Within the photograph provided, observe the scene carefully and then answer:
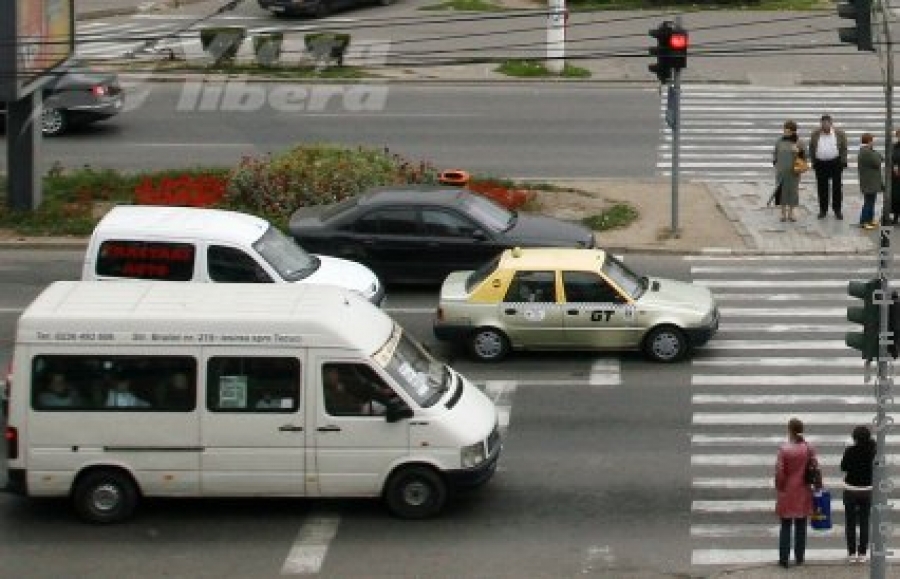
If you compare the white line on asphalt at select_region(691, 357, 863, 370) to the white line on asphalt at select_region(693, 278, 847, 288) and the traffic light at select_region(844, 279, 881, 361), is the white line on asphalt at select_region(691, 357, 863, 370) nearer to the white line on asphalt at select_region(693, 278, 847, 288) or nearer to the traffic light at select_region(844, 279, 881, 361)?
the white line on asphalt at select_region(693, 278, 847, 288)

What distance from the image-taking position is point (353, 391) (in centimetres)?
1922

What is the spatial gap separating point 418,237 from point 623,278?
381 centimetres

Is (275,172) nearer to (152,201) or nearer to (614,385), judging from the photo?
(152,201)

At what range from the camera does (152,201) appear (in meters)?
31.8

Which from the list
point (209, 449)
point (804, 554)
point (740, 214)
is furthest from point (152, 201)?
point (804, 554)

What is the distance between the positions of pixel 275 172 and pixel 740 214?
7.26 meters

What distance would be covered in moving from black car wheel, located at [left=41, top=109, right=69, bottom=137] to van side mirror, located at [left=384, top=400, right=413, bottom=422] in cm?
2035

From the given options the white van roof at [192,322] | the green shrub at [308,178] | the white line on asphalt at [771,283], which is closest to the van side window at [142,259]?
the white van roof at [192,322]

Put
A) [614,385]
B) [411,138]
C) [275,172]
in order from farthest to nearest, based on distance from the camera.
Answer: [411,138] < [275,172] < [614,385]

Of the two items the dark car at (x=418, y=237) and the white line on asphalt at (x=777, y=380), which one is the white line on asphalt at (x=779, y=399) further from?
the dark car at (x=418, y=237)

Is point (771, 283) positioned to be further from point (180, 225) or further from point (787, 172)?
point (180, 225)

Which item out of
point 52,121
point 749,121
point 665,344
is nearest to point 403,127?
point 52,121

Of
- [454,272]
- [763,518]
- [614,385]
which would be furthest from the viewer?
[454,272]

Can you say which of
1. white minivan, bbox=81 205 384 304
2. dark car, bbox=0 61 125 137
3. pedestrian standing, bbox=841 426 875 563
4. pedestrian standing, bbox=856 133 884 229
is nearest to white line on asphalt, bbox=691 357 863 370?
white minivan, bbox=81 205 384 304
